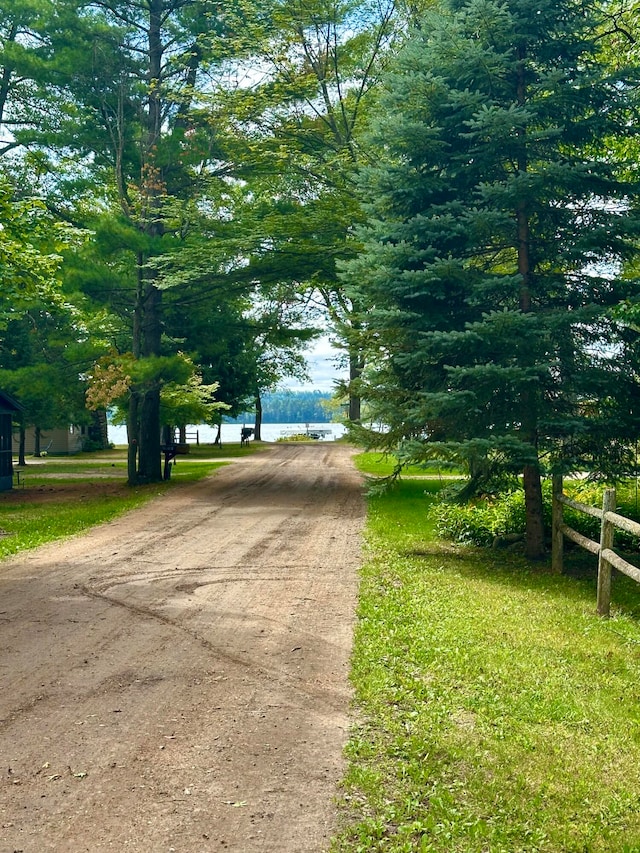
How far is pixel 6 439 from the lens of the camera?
2530 centimetres

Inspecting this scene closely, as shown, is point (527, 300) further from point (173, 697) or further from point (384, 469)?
point (384, 469)

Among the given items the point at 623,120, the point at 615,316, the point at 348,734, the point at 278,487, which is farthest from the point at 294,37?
the point at 348,734

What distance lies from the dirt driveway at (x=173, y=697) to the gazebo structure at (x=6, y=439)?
13.3 metres

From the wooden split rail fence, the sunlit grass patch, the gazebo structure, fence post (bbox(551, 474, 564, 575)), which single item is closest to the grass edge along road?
the sunlit grass patch

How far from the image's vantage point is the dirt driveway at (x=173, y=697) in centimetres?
396

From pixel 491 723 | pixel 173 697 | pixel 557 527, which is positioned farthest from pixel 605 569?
pixel 173 697

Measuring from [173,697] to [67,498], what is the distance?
1596 centimetres

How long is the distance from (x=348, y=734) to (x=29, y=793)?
1878mm

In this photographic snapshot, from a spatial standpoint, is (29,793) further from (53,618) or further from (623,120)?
(623,120)

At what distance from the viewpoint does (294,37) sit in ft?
77.0

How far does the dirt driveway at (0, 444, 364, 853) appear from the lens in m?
3.96

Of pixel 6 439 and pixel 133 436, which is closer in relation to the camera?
pixel 133 436

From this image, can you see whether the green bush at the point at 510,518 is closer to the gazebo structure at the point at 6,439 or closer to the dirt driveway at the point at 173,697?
the dirt driveway at the point at 173,697

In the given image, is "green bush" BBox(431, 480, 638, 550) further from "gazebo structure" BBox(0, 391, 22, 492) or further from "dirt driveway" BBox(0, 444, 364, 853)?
"gazebo structure" BBox(0, 391, 22, 492)
